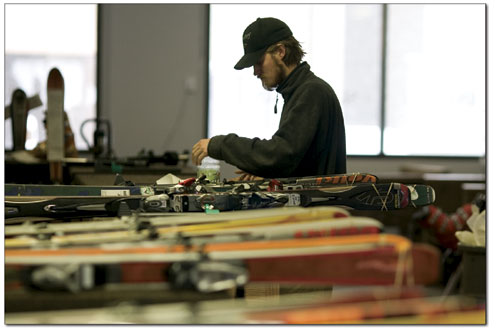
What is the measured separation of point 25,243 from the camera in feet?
2.68

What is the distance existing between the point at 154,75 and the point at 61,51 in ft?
2.42

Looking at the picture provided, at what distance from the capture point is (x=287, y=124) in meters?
1.48

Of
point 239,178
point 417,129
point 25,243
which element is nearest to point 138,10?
point 417,129

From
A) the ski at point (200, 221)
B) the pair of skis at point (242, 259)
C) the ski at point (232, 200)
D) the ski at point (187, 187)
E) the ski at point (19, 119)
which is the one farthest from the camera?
the ski at point (19, 119)

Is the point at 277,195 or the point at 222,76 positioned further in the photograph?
the point at 222,76

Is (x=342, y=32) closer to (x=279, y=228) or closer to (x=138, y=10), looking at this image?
(x=138, y=10)

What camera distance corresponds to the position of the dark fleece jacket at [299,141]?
4.80ft

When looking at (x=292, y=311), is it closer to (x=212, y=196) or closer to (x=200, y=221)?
(x=200, y=221)

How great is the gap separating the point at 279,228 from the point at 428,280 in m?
0.18

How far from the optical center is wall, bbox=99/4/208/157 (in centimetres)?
531

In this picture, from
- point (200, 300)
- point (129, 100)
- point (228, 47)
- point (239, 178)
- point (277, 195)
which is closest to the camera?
point (200, 300)

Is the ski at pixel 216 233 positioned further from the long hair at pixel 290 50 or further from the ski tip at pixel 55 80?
the ski tip at pixel 55 80

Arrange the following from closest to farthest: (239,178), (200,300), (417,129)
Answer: (200,300), (239,178), (417,129)

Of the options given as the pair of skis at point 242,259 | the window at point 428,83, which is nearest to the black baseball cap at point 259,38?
the pair of skis at point 242,259
